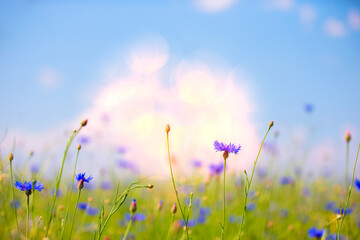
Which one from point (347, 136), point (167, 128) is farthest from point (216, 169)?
point (167, 128)

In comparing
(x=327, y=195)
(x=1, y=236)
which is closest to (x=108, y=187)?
(x=1, y=236)

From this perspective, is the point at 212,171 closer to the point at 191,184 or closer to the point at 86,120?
the point at 191,184

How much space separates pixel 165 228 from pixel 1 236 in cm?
142

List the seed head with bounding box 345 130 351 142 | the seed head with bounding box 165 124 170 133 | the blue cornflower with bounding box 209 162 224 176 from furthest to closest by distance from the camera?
1. the blue cornflower with bounding box 209 162 224 176
2. the seed head with bounding box 345 130 351 142
3. the seed head with bounding box 165 124 170 133

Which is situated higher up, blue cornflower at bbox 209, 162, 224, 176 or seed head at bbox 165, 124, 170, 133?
blue cornflower at bbox 209, 162, 224, 176

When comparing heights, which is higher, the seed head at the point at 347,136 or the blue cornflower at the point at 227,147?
the seed head at the point at 347,136

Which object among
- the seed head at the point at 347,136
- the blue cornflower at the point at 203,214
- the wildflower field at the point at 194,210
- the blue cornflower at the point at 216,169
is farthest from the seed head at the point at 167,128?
the blue cornflower at the point at 216,169

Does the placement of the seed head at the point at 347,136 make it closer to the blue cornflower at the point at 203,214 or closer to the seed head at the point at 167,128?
the seed head at the point at 167,128

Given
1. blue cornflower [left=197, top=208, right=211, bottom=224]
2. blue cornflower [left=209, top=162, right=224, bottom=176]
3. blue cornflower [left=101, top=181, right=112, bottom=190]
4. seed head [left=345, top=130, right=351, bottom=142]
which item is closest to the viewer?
seed head [left=345, top=130, right=351, bottom=142]

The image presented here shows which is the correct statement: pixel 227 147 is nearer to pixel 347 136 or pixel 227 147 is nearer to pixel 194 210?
pixel 347 136

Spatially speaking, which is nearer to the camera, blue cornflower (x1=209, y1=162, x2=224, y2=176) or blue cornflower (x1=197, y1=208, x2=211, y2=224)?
blue cornflower (x1=197, y1=208, x2=211, y2=224)

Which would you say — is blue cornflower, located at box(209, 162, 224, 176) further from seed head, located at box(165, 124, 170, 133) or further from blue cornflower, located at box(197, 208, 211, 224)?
seed head, located at box(165, 124, 170, 133)

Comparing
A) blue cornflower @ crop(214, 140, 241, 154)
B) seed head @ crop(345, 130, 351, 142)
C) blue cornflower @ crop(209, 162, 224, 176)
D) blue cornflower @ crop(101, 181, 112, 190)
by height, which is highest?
blue cornflower @ crop(101, 181, 112, 190)


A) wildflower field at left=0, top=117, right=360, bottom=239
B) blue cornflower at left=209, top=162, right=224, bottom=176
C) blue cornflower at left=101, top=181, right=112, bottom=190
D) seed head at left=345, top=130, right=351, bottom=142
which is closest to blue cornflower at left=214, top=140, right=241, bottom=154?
wildflower field at left=0, top=117, right=360, bottom=239
